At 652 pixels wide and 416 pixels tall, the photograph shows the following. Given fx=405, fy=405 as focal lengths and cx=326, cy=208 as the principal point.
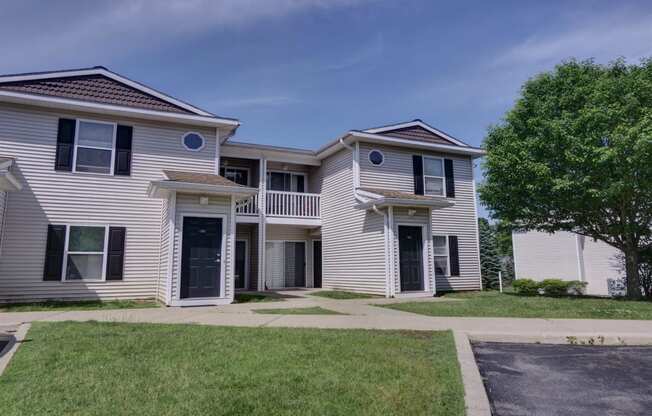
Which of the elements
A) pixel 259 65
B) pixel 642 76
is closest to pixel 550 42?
pixel 642 76

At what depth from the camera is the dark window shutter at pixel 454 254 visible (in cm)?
1473

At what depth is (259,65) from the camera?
13.2 meters

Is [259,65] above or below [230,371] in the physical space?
above

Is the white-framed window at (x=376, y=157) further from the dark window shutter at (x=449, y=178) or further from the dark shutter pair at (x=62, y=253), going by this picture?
the dark shutter pair at (x=62, y=253)

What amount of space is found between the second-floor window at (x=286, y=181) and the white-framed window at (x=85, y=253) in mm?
6814

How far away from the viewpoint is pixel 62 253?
414 inches

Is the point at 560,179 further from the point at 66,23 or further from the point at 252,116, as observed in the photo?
the point at 66,23

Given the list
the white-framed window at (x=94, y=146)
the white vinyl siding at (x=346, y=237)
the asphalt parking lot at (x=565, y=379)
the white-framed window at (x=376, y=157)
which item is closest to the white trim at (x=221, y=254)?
the white-framed window at (x=94, y=146)

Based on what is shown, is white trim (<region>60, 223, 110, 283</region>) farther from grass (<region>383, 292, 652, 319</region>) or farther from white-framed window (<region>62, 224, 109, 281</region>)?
grass (<region>383, 292, 652, 319</region>)

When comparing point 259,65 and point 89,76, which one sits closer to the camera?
point 89,76

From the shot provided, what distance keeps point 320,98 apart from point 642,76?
993 cm

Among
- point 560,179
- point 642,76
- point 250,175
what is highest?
point 642,76

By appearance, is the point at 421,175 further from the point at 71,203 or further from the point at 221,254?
the point at 71,203

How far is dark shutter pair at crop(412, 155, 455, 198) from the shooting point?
15.0 m
